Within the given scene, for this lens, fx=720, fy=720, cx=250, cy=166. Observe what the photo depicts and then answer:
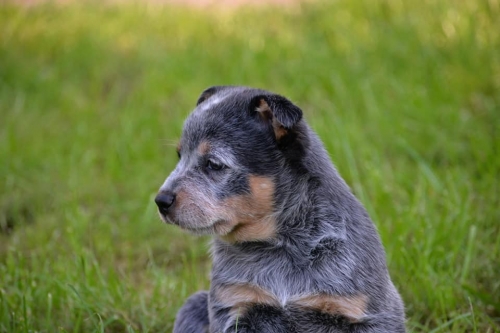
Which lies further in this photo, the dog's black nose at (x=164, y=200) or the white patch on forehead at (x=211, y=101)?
the white patch on forehead at (x=211, y=101)

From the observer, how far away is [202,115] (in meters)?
4.65

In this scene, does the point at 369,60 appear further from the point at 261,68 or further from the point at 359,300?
the point at 359,300

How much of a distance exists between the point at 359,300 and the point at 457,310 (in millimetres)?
1334

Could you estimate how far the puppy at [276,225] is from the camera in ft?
13.9

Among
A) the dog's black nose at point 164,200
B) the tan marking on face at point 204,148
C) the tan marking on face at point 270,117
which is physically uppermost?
the tan marking on face at point 270,117

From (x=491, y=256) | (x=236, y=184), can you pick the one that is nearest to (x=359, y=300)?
(x=236, y=184)

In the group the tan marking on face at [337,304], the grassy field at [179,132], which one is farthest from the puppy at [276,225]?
the grassy field at [179,132]

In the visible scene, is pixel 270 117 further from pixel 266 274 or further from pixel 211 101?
pixel 266 274

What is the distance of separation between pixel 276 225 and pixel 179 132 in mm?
4089

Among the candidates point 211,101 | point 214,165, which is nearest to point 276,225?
point 214,165

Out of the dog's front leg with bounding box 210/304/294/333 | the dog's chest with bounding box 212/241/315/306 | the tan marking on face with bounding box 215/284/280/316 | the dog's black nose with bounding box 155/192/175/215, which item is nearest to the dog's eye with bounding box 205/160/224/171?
the dog's black nose with bounding box 155/192/175/215

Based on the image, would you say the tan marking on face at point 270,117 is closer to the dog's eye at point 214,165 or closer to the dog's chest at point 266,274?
the dog's eye at point 214,165

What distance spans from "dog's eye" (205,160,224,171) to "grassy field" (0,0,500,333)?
125 cm

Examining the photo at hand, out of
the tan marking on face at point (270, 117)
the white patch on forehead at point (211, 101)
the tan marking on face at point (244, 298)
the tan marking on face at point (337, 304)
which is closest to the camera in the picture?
the tan marking on face at point (337, 304)
